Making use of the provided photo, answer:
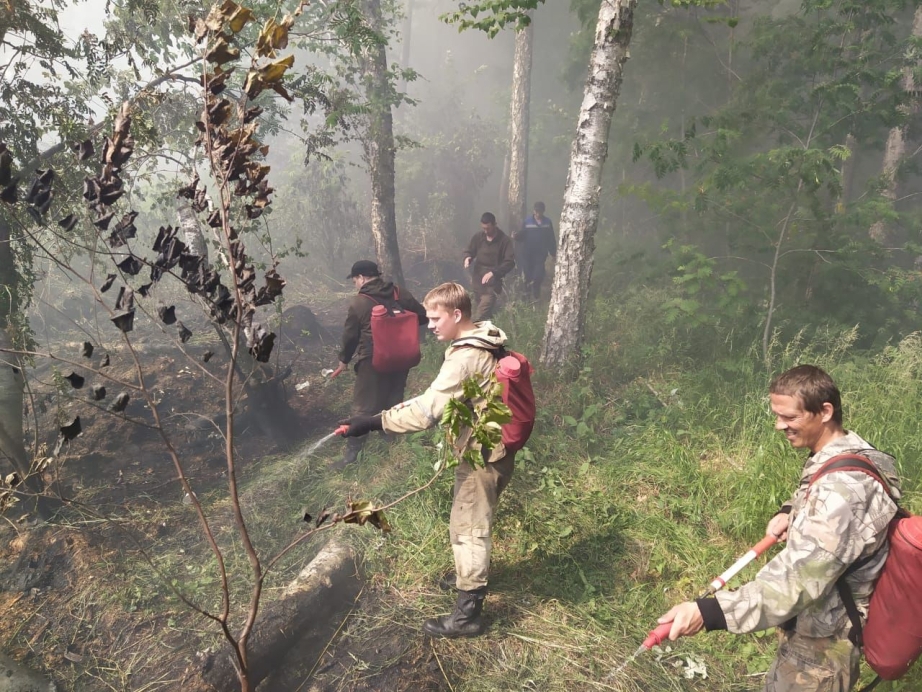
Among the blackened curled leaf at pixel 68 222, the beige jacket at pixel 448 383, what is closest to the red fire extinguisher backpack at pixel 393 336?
the beige jacket at pixel 448 383

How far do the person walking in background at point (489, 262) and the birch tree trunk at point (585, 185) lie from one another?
2.31m

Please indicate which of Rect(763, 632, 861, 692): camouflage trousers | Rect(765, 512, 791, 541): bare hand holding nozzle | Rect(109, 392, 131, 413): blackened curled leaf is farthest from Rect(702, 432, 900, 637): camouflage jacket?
Rect(109, 392, 131, 413): blackened curled leaf

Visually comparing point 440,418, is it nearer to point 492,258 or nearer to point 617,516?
point 617,516

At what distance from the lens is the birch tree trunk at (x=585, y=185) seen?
5207mm

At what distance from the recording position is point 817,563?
1.97m

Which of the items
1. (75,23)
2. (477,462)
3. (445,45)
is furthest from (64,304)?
(75,23)

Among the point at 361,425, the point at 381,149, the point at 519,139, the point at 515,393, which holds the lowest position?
the point at 361,425

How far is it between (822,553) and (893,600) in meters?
0.34

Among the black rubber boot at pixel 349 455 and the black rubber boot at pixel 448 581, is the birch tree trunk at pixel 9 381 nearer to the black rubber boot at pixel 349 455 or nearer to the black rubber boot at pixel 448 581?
the black rubber boot at pixel 349 455

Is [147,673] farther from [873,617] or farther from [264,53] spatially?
[873,617]

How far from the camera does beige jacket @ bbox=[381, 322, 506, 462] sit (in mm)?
3066

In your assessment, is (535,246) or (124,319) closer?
(124,319)

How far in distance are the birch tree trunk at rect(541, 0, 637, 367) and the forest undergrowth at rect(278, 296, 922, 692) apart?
1.75 ft

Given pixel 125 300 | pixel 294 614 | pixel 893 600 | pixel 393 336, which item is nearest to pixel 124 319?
pixel 125 300
